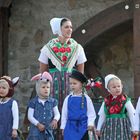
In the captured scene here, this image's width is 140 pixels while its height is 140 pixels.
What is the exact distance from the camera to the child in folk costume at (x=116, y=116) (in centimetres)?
646

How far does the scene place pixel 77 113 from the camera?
6449mm

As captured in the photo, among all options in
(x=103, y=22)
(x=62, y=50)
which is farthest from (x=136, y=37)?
(x=62, y=50)

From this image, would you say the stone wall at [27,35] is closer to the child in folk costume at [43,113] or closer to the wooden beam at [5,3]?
the wooden beam at [5,3]

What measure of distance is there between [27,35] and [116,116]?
4.76 metres

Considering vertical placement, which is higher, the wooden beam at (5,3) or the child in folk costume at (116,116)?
the wooden beam at (5,3)

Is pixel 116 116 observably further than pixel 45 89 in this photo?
No

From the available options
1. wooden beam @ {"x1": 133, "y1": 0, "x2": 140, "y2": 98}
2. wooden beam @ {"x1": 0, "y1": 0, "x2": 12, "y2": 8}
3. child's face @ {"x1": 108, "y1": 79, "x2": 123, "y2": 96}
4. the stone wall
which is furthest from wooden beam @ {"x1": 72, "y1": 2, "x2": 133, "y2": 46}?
child's face @ {"x1": 108, "y1": 79, "x2": 123, "y2": 96}

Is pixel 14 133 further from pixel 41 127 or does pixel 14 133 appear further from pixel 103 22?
pixel 103 22

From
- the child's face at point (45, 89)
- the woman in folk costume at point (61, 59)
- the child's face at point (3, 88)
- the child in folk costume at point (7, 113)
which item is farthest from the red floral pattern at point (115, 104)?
the child's face at point (3, 88)

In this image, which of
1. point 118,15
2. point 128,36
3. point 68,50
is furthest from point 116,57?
point 68,50

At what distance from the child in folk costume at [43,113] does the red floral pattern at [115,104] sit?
492mm

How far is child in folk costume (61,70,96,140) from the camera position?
21.0ft

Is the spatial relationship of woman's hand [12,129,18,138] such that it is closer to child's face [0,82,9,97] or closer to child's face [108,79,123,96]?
child's face [0,82,9,97]

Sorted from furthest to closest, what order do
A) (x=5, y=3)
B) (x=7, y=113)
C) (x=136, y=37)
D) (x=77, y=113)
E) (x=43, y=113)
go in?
(x=5, y=3)
(x=136, y=37)
(x=7, y=113)
(x=43, y=113)
(x=77, y=113)
